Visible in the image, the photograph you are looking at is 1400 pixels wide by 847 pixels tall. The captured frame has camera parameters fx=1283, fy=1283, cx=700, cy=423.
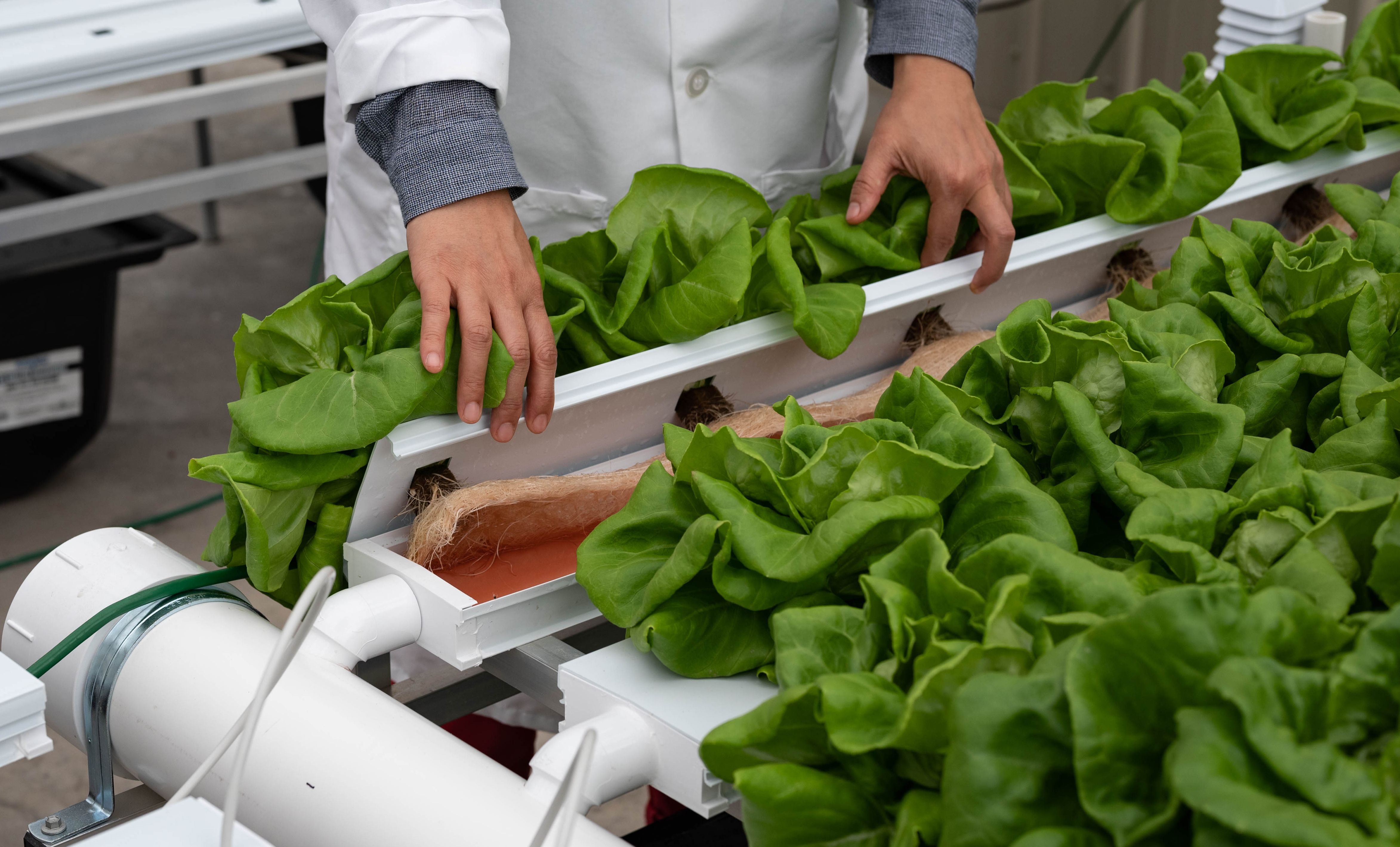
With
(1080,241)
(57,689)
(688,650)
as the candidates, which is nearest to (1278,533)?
(688,650)

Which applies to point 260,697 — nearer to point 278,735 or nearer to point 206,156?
point 278,735

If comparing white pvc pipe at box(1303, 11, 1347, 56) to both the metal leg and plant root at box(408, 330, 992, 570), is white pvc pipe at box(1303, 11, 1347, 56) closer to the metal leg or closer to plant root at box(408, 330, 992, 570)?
plant root at box(408, 330, 992, 570)

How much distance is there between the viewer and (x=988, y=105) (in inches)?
125

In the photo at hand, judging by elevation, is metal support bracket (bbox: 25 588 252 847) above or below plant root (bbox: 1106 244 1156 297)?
below

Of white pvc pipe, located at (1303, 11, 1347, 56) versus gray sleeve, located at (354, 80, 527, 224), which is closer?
gray sleeve, located at (354, 80, 527, 224)

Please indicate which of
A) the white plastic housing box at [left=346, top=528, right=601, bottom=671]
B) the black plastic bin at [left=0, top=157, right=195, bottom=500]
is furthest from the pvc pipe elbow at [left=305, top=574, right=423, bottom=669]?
the black plastic bin at [left=0, top=157, right=195, bottom=500]

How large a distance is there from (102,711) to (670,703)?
0.31 metres

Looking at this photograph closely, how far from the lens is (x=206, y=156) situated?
323 cm

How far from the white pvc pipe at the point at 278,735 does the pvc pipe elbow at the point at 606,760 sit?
12mm

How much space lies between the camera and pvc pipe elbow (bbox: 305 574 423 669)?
26.9 inches

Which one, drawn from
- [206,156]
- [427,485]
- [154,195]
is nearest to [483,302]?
[427,485]

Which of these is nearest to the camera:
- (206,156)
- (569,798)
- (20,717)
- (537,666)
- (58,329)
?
(569,798)

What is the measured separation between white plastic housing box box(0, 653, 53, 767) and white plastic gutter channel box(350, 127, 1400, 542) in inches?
8.1

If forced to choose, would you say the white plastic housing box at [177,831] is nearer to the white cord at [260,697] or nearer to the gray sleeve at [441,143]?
the white cord at [260,697]
